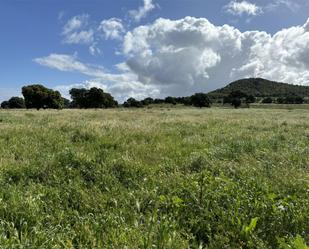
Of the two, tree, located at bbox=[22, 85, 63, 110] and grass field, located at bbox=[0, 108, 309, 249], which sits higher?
tree, located at bbox=[22, 85, 63, 110]

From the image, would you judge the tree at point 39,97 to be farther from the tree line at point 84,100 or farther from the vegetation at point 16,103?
the vegetation at point 16,103

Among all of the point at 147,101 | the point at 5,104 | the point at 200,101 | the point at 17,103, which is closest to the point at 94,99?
the point at 200,101

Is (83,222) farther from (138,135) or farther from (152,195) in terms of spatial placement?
(138,135)

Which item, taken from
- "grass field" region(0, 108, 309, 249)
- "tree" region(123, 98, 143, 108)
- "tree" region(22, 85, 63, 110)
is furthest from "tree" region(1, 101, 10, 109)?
"grass field" region(0, 108, 309, 249)

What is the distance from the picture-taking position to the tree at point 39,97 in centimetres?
6600

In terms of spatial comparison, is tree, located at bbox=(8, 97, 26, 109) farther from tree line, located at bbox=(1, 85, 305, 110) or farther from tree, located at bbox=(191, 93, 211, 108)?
tree, located at bbox=(191, 93, 211, 108)

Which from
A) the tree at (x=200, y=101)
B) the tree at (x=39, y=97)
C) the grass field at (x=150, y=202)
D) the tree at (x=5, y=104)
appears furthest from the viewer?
the tree at (x=5, y=104)

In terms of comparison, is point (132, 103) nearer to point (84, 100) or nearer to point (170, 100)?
point (170, 100)

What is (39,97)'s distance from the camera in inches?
2623

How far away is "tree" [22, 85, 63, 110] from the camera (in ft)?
217

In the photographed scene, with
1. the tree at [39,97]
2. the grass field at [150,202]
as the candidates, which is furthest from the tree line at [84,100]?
the grass field at [150,202]

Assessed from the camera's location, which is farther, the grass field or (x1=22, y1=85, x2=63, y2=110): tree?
(x1=22, y1=85, x2=63, y2=110): tree

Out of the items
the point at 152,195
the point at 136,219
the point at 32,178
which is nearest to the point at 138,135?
the point at 32,178

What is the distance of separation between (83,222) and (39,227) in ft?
1.95
